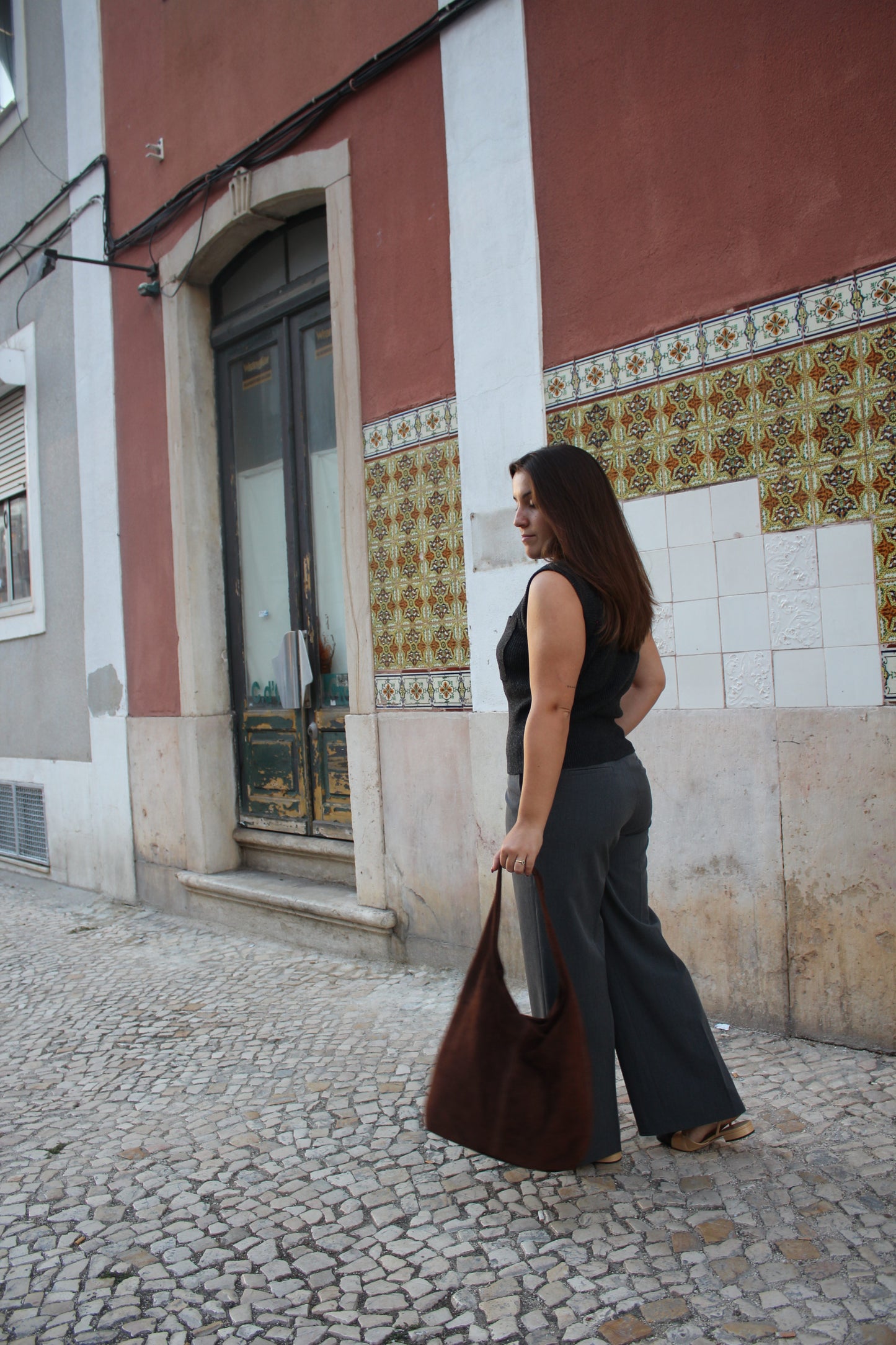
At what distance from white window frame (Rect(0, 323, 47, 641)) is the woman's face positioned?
19.9 ft

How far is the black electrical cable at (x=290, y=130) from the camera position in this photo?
457 cm

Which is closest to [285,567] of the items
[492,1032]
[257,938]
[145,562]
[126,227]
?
[145,562]

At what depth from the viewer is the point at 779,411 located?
11.2 ft

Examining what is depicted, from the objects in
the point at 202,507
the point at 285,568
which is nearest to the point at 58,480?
the point at 202,507

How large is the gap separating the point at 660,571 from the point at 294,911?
2.85 m

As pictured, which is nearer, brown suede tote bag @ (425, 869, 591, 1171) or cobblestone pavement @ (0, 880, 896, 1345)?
cobblestone pavement @ (0, 880, 896, 1345)

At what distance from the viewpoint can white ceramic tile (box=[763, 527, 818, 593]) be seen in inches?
133

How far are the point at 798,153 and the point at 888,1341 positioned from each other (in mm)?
3294

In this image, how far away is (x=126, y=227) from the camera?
22.2ft

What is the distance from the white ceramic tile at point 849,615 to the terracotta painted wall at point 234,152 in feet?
6.81

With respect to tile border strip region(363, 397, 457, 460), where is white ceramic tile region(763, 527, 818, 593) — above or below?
below

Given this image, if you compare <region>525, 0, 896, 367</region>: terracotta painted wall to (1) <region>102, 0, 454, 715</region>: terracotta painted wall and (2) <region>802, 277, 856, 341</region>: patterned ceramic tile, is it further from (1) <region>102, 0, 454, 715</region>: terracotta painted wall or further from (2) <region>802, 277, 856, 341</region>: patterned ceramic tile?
(1) <region>102, 0, 454, 715</region>: terracotta painted wall

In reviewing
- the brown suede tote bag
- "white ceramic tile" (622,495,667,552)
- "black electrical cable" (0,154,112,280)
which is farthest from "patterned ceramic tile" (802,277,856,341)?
"black electrical cable" (0,154,112,280)

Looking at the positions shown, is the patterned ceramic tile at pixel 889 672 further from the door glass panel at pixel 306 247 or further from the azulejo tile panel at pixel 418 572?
the door glass panel at pixel 306 247
